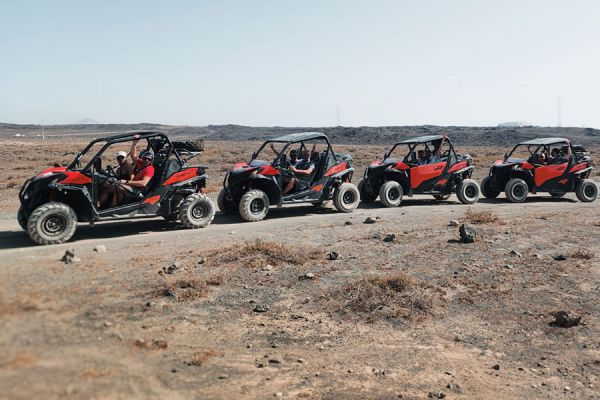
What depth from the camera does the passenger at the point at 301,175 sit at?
12438 mm

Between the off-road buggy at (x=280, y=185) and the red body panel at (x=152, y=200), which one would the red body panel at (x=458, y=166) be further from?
the red body panel at (x=152, y=200)

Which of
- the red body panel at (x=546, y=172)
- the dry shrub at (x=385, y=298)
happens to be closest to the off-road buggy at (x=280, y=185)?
the dry shrub at (x=385, y=298)

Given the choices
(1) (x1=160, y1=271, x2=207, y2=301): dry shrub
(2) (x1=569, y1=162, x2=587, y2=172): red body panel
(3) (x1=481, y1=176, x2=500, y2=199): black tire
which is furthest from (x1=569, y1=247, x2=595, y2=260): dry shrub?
(2) (x1=569, y1=162, x2=587, y2=172): red body panel

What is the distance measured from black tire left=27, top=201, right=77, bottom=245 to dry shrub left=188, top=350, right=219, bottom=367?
4.88 meters

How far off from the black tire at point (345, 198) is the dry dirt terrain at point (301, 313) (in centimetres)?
259

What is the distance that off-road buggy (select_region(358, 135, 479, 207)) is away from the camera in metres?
14.2

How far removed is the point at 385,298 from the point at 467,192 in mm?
9141

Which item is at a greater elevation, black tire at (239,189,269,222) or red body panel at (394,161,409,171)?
red body panel at (394,161,409,171)

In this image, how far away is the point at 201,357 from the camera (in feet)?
15.9

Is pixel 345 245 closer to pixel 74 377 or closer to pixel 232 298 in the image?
pixel 232 298

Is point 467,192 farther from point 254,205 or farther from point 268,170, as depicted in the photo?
point 254,205

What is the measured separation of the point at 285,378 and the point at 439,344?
1.99 meters

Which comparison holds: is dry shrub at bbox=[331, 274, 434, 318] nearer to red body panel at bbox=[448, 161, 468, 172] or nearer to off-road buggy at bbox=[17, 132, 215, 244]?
off-road buggy at bbox=[17, 132, 215, 244]

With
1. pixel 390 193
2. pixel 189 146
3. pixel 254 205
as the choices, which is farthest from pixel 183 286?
pixel 390 193
